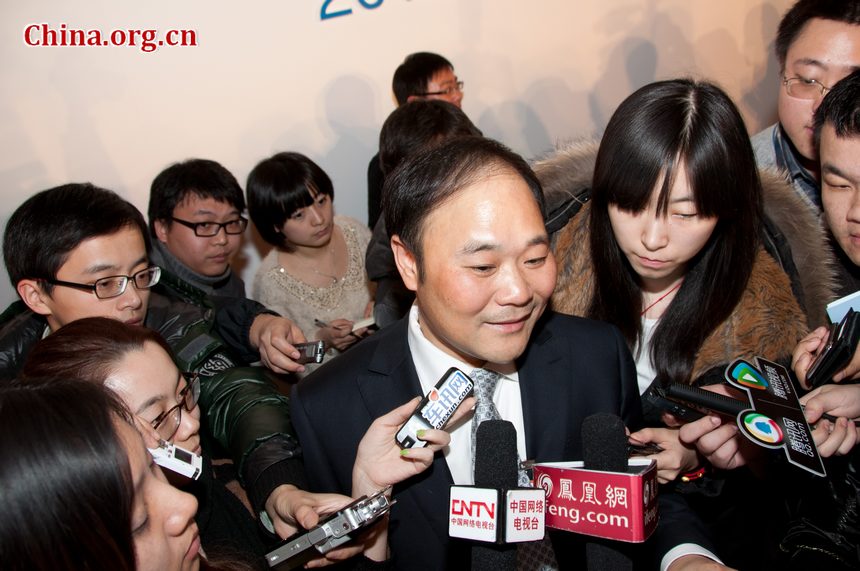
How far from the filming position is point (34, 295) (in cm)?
224

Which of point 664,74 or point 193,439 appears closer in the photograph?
point 193,439

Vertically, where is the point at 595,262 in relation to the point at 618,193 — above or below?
below

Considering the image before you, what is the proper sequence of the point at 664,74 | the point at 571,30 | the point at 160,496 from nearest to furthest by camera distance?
the point at 160,496, the point at 571,30, the point at 664,74

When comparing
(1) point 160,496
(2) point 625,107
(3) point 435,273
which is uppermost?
(2) point 625,107

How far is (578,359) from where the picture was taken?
5.89ft

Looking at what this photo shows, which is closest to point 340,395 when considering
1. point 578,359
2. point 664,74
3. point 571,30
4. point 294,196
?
point 578,359

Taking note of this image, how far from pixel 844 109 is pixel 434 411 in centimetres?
140

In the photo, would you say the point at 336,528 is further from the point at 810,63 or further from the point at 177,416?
the point at 810,63

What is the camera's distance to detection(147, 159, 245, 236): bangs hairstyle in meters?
3.34

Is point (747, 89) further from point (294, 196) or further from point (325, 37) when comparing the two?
point (294, 196)

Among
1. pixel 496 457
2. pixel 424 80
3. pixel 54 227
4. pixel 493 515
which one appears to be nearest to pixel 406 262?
pixel 496 457

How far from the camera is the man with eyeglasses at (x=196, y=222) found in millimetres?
3307

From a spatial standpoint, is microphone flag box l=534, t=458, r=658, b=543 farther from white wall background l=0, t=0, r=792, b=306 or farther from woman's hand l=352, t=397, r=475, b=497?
white wall background l=0, t=0, r=792, b=306

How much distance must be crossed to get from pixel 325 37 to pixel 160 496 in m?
3.48
